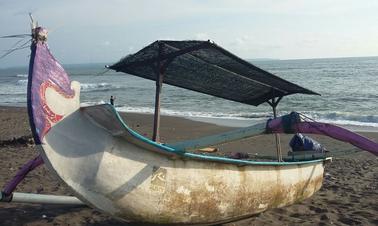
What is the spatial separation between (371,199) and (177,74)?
3.78 metres

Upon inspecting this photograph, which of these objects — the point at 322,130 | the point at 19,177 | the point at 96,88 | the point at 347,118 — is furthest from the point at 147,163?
the point at 96,88

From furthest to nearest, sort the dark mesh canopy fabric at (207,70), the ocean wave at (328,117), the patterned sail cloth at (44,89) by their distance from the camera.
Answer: the ocean wave at (328,117) < the dark mesh canopy fabric at (207,70) < the patterned sail cloth at (44,89)

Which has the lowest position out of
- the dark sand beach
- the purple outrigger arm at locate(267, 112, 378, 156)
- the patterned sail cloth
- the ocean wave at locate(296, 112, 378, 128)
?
the dark sand beach

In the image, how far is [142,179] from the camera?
448cm

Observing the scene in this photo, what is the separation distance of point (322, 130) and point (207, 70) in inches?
94.8

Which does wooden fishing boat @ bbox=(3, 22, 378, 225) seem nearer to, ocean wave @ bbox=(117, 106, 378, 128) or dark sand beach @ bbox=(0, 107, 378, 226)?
dark sand beach @ bbox=(0, 107, 378, 226)

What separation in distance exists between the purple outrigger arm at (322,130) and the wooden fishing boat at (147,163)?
12 millimetres

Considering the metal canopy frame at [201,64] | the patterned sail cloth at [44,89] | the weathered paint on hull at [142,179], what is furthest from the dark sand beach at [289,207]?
the metal canopy frame at [201,64]

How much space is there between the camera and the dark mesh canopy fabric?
5.97 meters

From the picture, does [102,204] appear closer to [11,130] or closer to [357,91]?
[11,130]

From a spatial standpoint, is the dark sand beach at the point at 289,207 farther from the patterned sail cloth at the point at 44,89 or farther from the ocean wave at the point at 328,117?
the ocean wave at the point at 328,117

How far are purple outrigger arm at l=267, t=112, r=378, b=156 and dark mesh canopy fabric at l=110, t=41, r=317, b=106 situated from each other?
1040 mm

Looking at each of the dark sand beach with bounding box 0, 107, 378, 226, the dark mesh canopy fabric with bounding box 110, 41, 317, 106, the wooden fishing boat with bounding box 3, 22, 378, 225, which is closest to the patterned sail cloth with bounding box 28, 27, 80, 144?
the wooden fishing boat with bounding box 3, 22, 378, 225

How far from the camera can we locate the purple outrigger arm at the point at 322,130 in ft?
16.8
